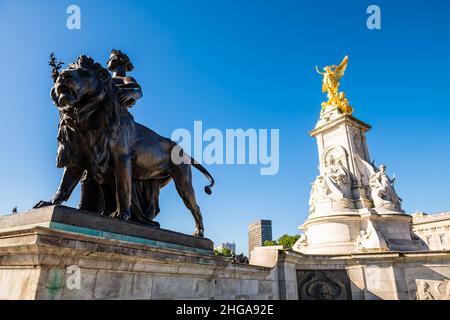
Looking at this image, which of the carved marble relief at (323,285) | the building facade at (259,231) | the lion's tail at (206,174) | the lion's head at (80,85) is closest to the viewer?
the lion's head at (80,85)

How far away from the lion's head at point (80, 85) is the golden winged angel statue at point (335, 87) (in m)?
20.5

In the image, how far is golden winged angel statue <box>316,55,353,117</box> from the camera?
22772 millimetres

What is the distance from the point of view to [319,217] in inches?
698

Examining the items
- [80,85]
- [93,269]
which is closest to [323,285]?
[93,269]

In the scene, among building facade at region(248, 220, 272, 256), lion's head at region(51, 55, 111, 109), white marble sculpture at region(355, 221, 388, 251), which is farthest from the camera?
building facade at region(248, 220, 272, 256)

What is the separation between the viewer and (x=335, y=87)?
2419 cm

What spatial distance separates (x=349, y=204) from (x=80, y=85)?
17270 millimetres

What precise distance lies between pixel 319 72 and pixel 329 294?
19.3 m

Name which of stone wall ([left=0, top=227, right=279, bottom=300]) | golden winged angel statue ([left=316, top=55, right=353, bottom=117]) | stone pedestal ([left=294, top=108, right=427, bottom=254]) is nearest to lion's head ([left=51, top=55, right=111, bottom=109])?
stone wall ([left=0, top=227, right=279, bottom=300])

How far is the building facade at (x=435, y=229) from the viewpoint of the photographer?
53.2 m

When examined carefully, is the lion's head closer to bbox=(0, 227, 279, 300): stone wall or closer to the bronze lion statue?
the bronze lion statue

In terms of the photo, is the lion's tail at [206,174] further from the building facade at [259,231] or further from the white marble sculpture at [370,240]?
the building facade at [259,231]

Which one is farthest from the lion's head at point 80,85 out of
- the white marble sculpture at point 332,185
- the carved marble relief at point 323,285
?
the white marble sculpture at point 332,185
